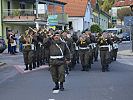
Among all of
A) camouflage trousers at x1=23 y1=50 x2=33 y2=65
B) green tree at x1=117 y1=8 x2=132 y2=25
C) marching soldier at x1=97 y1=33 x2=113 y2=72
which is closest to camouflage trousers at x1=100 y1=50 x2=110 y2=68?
marching soldier at x1=97 y1=33 x2=113 y2=72

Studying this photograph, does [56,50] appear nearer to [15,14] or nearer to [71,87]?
[71,87]

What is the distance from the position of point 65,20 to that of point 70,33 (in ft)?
87.4

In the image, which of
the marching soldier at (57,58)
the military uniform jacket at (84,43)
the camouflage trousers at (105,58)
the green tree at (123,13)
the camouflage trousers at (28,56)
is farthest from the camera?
the green tree at (123,13)

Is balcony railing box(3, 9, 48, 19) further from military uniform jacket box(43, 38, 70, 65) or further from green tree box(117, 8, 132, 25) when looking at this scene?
green tree box(117, 8, 132, 25)

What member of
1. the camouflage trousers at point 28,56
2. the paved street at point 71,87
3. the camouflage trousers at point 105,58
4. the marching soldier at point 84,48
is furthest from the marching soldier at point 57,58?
the camouflage trousers at point 105,58

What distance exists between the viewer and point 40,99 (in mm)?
7637

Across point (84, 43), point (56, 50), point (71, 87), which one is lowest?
point (71, 87)

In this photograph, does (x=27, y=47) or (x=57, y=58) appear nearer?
(x=57, y=58)

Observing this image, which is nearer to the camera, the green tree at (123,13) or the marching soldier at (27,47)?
the marching soldier at (27,47)

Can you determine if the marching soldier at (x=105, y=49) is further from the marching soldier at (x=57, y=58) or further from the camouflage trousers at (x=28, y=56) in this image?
the marching soldier at (x=57, y=58)

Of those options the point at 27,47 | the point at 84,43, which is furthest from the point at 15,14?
the point at 84,43

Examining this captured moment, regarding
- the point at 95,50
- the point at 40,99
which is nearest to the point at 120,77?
the point at 40,99

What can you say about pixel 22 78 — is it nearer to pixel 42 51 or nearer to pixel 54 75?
pixel 54 75

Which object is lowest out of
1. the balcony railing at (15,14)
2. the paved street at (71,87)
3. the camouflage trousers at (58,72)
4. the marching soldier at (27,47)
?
the paved street at (71,87)
